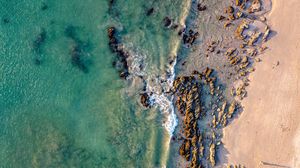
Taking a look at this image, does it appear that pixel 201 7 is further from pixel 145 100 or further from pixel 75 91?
pixel 75 91

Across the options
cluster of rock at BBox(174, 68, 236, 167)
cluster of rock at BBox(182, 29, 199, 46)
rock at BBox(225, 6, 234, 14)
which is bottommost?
cluster of rock at BBox(174, 68, 236, 167)

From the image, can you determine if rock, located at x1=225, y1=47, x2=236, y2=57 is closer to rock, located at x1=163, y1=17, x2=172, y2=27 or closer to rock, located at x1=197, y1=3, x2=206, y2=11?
rock, located at x1=197, y1=3, x2=206, y2=11

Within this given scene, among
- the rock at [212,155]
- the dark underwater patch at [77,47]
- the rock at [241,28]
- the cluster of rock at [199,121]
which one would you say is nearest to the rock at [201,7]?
the rock at [241,28]

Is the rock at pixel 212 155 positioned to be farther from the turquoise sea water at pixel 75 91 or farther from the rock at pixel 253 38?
the rock at pixel 253 38

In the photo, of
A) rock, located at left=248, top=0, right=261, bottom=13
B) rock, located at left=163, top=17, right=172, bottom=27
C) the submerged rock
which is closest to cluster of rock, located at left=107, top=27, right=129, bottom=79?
the submerged rock

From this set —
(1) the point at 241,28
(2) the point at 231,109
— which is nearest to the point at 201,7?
(1) the point at 241,28

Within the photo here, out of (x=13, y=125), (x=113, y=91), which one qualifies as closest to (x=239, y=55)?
(x=113, y=91)

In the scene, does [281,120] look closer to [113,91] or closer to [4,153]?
[113,91]
